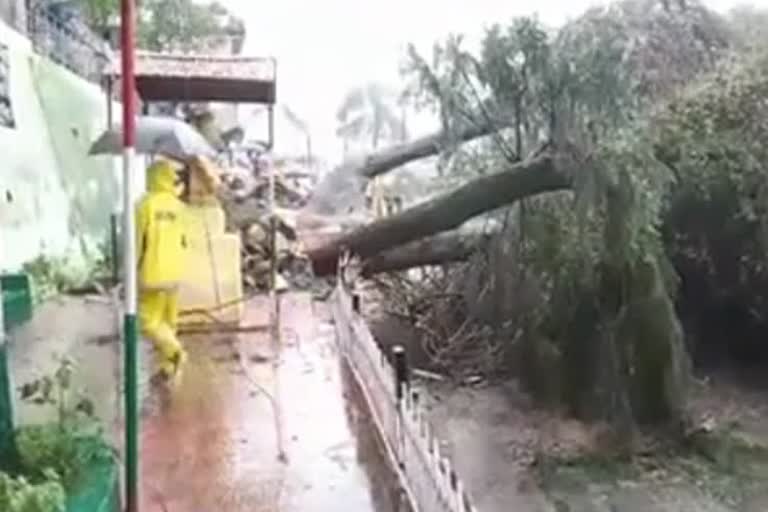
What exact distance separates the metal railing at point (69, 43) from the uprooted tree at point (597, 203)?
4.33 meters

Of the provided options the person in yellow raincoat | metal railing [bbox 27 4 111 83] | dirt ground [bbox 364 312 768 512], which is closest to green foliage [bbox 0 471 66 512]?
the person in yellow raincoat

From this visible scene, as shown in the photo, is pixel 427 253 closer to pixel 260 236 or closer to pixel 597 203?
pixel 260 236

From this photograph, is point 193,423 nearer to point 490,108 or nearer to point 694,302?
point 490,108

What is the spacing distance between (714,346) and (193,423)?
285 inches

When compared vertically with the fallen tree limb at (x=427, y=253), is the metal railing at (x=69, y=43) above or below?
above

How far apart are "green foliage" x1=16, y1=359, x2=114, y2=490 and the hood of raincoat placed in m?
2.77

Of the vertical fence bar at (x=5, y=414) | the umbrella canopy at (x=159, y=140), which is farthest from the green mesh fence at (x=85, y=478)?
the umbrella canopy at (x=159, y=140)

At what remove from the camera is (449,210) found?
11.0m

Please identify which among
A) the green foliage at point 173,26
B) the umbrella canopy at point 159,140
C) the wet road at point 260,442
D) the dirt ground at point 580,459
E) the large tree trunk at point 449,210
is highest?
the green foliage at point 173,26

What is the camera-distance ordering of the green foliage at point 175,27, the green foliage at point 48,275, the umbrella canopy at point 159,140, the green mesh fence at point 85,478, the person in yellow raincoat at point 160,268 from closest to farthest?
the green mesh fence at point 85,478 < the umbrella canopy at point 159,140 < the person in yellow raincoat at point 160,268 < the green foliage at point 48,275 < the green foliage at point 175,27

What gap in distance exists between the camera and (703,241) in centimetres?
1102

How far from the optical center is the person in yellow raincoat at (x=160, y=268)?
24.0ft

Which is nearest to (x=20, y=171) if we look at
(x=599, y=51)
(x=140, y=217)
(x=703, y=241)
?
(x=140, y=217)

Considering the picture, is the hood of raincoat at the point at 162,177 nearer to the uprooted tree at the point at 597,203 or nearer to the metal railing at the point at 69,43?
the uprooted tree at the point at 597,203
